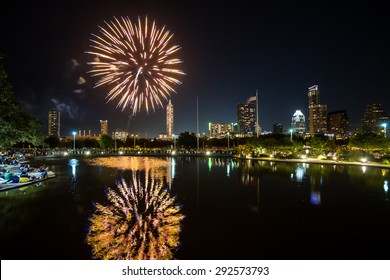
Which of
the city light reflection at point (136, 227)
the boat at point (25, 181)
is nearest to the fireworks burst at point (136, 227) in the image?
the city light reflection at point (136, 227)

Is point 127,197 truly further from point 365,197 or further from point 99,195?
point 365,197

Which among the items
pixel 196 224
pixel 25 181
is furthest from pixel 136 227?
pixel 25 181

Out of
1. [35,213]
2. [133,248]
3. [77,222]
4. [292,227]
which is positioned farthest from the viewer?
[35,213]

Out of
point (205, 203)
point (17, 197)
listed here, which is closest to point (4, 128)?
point (17, 197)

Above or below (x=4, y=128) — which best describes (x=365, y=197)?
below

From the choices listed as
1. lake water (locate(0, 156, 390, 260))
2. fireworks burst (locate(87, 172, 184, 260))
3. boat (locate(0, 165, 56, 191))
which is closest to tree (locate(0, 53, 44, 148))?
boat (locate(0, 165, 56, 191))

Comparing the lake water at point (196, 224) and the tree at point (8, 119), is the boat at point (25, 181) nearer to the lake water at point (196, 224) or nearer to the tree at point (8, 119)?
the lake water at point (196, 224)
